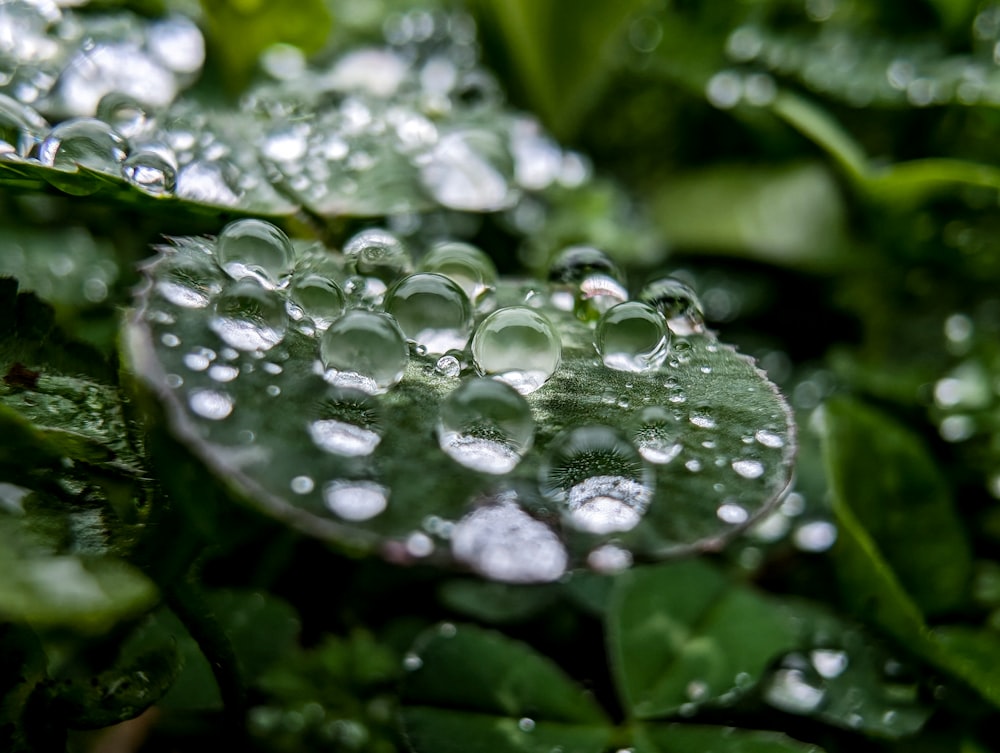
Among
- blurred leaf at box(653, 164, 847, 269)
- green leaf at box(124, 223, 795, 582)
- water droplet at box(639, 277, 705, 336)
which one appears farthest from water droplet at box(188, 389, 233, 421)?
blurred leaf at box(653, 164, 847, 269)

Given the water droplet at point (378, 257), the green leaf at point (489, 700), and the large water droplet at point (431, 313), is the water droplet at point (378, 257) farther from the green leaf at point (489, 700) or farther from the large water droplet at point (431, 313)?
the green leaf at point (489, 700)

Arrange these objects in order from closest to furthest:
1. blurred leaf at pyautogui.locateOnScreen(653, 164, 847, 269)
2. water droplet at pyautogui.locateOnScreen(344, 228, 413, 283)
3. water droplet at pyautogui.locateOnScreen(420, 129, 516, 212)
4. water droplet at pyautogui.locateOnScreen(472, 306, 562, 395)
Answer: water droplet at pyautogui.locateOnScreen(472, 306, 562, 395)
water droplet at pyautogui.locateOnScreen(344, 228, 413, 283)
water droplet at pyautogui.locateOnScreen(420, 129, 516, 212)
blurred leaf at pyautogui.locateOnScreen(653, 164, 847, 269)

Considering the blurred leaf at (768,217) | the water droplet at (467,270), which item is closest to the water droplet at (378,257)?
the water droplet at (467,270)

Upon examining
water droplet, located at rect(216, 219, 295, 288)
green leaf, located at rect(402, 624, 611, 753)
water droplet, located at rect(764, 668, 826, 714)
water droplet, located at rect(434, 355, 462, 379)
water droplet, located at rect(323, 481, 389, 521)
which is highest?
water droplet, located at rect(216, 219, 295, 288)

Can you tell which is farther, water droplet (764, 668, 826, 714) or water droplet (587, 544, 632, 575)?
water droplet (764, 668, 826, 714)

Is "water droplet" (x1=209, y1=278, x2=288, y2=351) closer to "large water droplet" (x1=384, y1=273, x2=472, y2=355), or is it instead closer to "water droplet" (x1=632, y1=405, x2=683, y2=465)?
"large water droplet" (x1=384, y1=273, x2=472, y2=355)

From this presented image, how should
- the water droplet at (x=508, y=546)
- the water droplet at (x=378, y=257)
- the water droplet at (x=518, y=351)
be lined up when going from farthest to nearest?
1. the water droplet at (x=378, y=257)
2. the water droplet at (x=518, y=351)
3. the water droplet at (x=508, y=546)

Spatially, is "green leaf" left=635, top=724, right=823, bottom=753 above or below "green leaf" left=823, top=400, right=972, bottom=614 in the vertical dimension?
below
